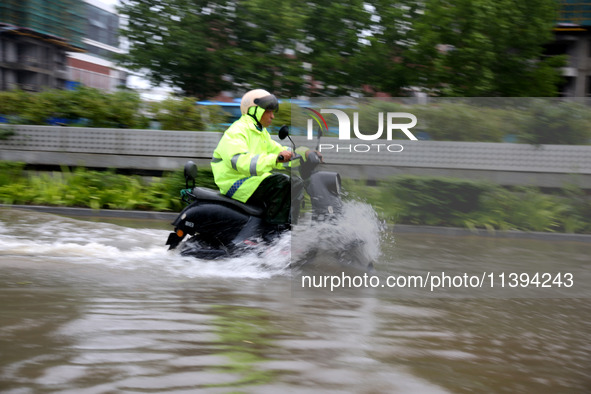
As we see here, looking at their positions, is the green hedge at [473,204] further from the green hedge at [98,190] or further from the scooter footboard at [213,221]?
the green hedge at [98,190]

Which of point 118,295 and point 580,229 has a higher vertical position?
point 580,229

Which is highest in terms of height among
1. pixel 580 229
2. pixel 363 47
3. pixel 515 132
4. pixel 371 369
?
pixel 363 47

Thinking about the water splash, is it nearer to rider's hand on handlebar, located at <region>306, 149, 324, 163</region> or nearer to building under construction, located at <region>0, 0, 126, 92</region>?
rider's hand on handlebar, located at <region>306, 149, 324, 163</region>

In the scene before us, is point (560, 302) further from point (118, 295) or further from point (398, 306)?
point (118, 295)

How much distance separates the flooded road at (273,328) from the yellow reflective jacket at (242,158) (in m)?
0.57

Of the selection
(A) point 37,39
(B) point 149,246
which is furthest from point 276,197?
(A) point 37,39

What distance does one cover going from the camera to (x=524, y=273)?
5.07 metres

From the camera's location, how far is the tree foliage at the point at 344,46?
1481 centimetres

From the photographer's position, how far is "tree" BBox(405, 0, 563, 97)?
14570 mm

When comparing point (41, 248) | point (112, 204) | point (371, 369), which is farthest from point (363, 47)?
point (371, 369)

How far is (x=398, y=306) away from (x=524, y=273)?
0.96 meters

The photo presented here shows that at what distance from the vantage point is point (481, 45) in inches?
573

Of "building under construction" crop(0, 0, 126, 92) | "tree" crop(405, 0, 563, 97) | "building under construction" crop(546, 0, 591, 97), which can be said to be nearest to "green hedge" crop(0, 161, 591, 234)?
"tree" crop(405, 0, 563, 97)

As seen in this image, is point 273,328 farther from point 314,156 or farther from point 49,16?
point 49,16
